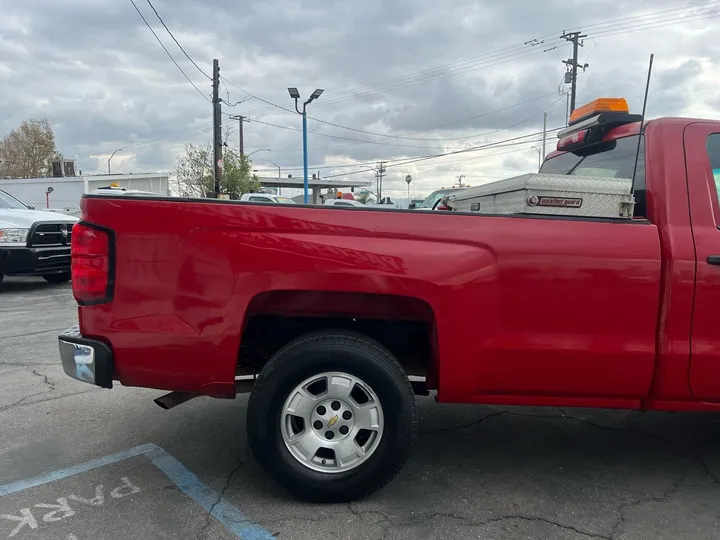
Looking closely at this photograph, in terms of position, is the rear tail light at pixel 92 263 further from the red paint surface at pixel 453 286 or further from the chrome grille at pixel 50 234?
the chrome grille at pixel 50 234

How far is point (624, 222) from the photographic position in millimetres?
2789

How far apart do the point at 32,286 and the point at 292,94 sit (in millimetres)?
15303

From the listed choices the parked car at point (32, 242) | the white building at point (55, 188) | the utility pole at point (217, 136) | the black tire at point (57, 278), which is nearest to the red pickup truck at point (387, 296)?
the parked car at point (32, 242)

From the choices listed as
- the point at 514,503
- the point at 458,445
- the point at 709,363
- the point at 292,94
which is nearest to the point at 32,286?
the point at 458,445

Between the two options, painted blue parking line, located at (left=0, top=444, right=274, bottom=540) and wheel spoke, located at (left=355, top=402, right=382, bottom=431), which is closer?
painted blue parking line, located at (left=0, top=444, right=274, bottom=540)

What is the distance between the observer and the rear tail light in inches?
108

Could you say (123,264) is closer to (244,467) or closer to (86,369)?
(86,369)

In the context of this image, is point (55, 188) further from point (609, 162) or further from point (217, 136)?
point (609, 162)

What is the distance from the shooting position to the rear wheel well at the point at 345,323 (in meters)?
2.96

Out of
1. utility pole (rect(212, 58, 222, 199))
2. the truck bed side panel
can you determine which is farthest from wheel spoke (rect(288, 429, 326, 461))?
utility pole (rect(212, 58, 222, 199))

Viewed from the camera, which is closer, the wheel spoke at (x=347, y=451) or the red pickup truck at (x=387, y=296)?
the red pickup truck at (x=387, y=296)

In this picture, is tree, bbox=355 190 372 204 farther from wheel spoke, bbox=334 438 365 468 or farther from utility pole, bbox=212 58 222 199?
wheel spoke, bbox=334 438 365 468

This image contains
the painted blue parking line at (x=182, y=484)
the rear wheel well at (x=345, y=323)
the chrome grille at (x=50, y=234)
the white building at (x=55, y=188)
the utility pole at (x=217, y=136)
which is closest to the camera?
the painted blue parking line at (x=182, y=484)

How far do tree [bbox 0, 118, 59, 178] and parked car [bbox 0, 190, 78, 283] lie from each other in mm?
61049
